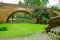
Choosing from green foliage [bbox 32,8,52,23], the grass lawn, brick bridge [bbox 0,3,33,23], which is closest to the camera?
the grass lawn

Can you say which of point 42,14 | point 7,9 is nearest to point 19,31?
point 42,14

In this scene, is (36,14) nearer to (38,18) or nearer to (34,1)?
(38,18)

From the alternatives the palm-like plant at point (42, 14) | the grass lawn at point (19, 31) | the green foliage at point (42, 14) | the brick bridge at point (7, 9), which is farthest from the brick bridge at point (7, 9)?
the grass lawn at point (19, 31)

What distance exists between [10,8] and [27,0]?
14.2 metres

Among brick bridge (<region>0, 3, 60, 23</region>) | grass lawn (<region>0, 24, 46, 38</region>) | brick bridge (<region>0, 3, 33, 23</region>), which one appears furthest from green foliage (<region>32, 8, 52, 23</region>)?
grass lawn (<region>0, 24, 46, 38</region>)

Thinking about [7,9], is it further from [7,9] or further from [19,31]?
[19,31]

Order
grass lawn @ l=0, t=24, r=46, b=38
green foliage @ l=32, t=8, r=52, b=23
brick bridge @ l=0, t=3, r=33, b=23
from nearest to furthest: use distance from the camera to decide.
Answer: grass lawn @ l=0, t=24, r=46, b=38
green foliage @ l=32, t=8, r=52, b=23
brick bridge @ l=0, t=3, r=33, b=23

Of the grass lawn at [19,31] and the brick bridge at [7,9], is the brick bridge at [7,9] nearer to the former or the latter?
the brick bridge at [7,9]

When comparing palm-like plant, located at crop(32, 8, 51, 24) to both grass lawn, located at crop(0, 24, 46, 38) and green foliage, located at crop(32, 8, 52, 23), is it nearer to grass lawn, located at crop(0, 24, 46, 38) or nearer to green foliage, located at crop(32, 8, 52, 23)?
green foliage, located at crop(32, 8, 52, 23)

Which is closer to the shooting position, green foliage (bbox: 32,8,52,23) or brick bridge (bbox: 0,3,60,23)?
green foliage (bbox: 32,8,52,23)

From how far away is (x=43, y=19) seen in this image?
76.2 feet

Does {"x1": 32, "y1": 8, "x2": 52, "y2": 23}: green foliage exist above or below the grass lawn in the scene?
above

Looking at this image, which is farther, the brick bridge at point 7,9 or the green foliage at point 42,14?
the brick bridge at point 7,9

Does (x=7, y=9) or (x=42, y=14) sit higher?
(x=7, y=9)
